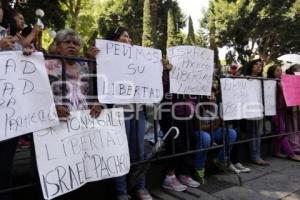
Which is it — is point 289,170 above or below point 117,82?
below

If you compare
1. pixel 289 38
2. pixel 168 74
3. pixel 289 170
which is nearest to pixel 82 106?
pixel 168 74

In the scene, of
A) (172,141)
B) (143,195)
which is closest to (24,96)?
(143,195)

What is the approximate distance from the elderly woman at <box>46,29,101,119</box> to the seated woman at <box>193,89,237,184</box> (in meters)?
1.63

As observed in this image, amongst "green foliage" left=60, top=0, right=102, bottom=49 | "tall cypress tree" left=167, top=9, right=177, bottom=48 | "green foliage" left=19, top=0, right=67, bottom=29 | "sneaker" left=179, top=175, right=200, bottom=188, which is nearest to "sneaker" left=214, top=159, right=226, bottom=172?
"sneaker" left=179, top=175, right=200, bottom=188

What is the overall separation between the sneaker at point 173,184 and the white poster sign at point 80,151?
912 mm

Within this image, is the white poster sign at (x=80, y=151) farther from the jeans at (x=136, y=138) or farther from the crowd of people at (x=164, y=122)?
the jeans at (x=136, y=138)

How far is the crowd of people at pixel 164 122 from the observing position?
3064 mm

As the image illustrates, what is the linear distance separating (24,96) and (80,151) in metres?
0.67

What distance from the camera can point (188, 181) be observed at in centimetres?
425

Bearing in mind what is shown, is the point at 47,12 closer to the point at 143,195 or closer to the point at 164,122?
the point at 164,122

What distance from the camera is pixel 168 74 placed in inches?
158

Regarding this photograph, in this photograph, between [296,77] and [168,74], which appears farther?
[296,77]

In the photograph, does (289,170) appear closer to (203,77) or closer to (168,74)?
(203,77)

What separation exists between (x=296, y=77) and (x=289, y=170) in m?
1.57
